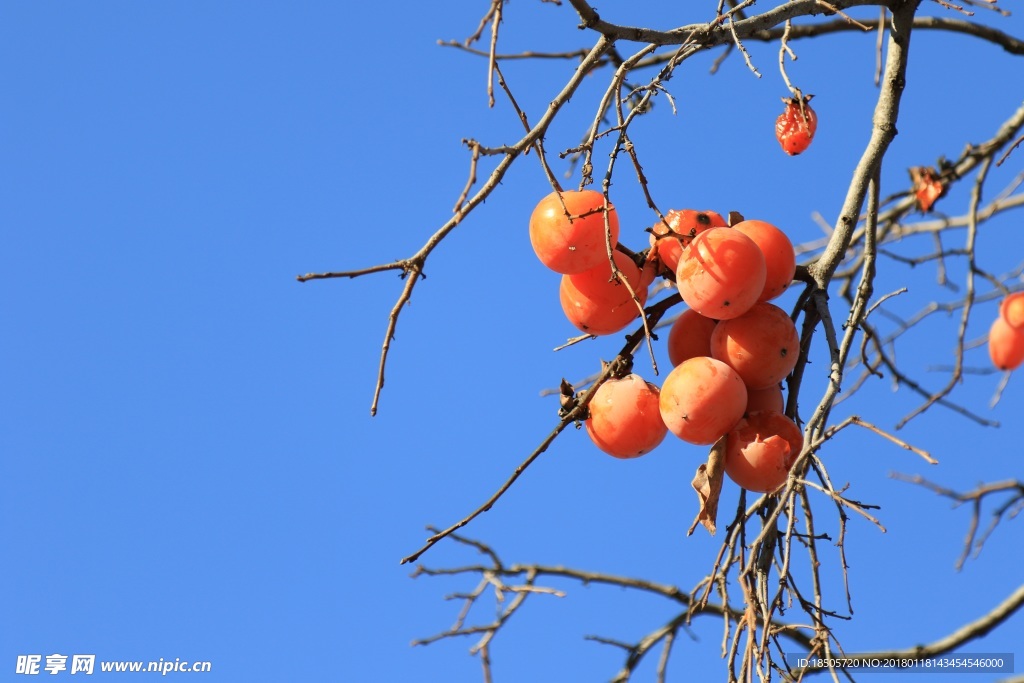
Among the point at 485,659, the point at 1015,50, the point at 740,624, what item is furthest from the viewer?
the point at 1015,50

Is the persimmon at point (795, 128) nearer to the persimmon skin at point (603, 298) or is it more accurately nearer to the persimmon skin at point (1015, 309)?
the persimmon skin at point (1015, 309)

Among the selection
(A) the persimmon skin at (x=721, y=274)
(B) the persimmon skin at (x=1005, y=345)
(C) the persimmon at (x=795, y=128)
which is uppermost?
(C) the persimmon at (x=795, y=128)

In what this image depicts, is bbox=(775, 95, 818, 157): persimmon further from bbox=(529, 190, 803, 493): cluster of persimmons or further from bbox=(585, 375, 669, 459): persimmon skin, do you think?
bbox=(585, 375, 669, 459): persimmon skin

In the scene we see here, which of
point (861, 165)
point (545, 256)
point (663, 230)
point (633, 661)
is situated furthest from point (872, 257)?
point (633, 661)

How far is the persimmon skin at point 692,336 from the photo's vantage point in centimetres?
212

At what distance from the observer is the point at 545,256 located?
6.53ft

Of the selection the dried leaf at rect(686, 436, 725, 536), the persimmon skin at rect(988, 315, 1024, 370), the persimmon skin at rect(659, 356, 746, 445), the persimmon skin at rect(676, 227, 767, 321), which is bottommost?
the dried leaf at rect(686, 436, 725, 536)

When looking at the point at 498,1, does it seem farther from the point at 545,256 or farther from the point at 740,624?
the point at 740,624

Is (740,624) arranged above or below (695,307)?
below

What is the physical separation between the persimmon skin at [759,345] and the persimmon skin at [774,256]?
0.21ft

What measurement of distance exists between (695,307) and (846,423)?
0.35 metres

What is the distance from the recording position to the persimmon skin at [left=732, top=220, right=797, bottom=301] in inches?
80.8

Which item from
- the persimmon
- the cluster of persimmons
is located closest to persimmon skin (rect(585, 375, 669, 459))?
the cluster of persimmons

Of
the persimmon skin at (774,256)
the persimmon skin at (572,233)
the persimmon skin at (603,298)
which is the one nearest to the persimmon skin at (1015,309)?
the persimmon skin at (774,256)
